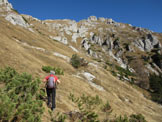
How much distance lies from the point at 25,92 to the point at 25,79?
74 centimetres

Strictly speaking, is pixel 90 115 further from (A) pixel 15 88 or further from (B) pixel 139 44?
(B) pixel 139 44

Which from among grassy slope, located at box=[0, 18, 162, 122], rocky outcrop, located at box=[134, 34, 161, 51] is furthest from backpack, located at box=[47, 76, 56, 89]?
rocky outcrop, located at box=[134, 34, 161, 51]

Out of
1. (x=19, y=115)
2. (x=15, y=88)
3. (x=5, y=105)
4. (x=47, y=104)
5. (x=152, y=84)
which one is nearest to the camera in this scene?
(x=5, y=105)

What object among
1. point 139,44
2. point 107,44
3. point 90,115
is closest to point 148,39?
point 139,44

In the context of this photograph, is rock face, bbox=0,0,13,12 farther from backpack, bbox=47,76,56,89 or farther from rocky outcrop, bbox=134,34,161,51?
rocky outcrop, bbox=134,34,161,51

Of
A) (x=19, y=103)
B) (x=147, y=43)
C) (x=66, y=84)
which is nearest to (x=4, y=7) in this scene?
(x=66, y=84)

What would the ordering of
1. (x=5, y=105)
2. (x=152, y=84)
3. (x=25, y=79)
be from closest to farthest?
(x=5, y=105) < (x=25, y=79) < (x=152, y=84)

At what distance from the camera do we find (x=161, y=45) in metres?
158

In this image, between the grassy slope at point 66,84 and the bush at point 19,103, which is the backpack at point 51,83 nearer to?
the bush at point 19,103

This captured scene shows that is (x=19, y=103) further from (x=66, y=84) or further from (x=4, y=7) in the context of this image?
(x=4, y=7)

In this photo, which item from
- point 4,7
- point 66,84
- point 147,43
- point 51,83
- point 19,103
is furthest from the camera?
point 147,43

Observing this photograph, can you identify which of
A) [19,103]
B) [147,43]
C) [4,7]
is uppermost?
[147,43]

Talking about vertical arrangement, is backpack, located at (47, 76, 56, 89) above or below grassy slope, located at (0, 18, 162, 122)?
above

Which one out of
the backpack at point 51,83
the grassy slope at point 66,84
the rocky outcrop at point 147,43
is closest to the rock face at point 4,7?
the grassy slope at point 66,84
